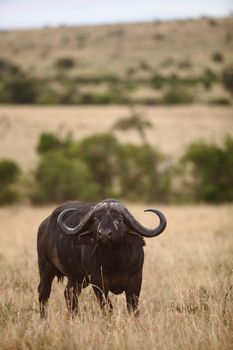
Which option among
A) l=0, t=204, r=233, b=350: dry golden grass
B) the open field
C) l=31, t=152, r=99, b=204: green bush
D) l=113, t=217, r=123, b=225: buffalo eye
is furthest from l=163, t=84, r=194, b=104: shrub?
l=113, t=217, r=123, b=225: buffalo eye

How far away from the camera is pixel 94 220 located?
23.2ft

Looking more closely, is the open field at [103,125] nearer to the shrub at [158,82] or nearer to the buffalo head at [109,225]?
the shrub at [158,82]

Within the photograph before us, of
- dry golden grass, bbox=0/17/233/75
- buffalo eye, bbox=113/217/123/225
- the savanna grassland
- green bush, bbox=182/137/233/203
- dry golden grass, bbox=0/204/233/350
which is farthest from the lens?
dry golden grass, bbox=0/17/233/75

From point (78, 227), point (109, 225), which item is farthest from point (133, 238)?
point (78, 227)

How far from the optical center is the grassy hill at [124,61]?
262ft

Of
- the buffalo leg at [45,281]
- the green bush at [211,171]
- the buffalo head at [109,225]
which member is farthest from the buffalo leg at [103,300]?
the green bush at [211,171]

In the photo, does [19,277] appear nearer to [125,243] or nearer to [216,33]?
[125,243]

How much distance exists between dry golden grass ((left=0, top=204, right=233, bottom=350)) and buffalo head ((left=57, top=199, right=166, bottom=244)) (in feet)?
2.70

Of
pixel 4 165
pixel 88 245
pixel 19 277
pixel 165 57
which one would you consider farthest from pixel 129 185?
pixel 165 57

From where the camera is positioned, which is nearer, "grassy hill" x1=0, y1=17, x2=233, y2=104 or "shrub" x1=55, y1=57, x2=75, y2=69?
"grassy hill" x1=0, y1=17, x2=233, y2=104

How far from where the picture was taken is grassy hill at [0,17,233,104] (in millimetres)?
79875

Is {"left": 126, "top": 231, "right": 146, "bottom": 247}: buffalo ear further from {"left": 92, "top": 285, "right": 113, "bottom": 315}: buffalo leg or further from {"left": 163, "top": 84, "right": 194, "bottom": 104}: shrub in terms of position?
{"left": 163, "top": 84, "right": 194, "bottom": 104}: shrub

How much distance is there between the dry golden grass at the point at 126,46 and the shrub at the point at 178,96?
23114mm

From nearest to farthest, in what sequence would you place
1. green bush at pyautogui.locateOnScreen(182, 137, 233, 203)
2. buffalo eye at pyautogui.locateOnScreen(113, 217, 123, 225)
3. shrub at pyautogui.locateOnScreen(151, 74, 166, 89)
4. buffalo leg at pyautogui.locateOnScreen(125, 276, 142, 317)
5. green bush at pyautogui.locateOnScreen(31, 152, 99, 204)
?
buffalo eye at pyautogui.locateOnScreen(113, 217, 123, 225) < buffalo leg at pyautogui.locateOnScreen(125, 276, 142, 317) < green bush at pyautogui.locateOnScreen(31, 152, 99, 204) < green bush at pyautogui.locateOnScreen(182, 137, 233, 203) < shrub at pyautogui.locateOnScreen(151, 74, 166, 89)
